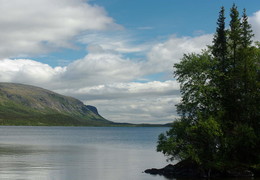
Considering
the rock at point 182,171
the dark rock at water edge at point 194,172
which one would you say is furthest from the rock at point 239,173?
the rock at point 182,171

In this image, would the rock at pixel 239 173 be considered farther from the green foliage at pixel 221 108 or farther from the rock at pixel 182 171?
the rock at pixel 182 171

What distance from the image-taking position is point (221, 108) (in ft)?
184

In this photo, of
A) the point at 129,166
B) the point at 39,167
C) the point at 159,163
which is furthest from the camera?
the point at 159,163

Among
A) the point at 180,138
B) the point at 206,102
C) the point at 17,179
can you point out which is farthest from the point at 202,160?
the point at 17,179

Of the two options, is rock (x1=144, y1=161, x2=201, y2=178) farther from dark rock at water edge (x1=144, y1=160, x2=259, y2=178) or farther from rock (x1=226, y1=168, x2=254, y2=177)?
rock (x1=226, y1=168, x2=254, y2=177)

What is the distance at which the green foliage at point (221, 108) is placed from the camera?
175ft

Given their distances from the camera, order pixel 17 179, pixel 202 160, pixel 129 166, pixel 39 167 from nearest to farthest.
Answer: pixel 17 179 < pixel 202 160 < pixel 39 167 < pixel 129 166

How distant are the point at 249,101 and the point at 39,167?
4024 centimetres

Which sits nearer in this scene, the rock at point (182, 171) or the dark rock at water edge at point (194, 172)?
the dark rock at water edge at point (194, 172)

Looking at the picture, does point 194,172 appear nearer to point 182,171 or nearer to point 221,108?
point 182,171

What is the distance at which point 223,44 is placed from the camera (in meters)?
60.1

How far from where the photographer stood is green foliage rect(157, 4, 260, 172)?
53.4 metres

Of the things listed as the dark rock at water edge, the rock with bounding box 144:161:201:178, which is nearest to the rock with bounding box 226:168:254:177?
the dark rock at water edge

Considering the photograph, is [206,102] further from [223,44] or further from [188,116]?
[223,44]
